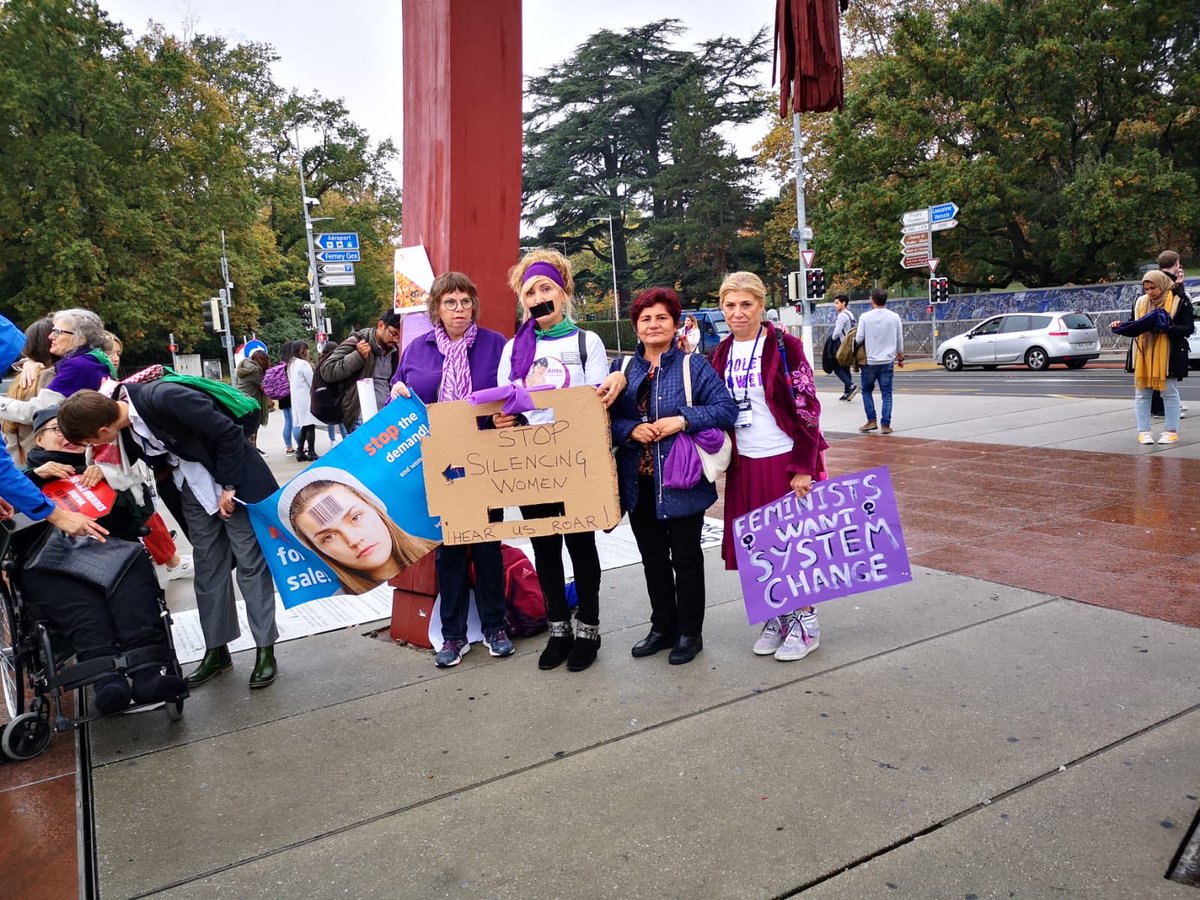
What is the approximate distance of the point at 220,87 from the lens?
47406 mm

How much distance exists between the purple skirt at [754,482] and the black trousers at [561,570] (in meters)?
0.67

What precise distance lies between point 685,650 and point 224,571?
2185 mm

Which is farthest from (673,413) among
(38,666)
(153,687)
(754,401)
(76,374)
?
(76,374)

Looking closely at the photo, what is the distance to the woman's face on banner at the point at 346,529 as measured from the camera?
409 centimetres

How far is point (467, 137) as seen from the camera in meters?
4.63

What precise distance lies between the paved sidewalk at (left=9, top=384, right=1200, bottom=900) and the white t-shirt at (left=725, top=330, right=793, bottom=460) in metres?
0.94

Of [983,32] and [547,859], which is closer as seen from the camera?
[547,859]

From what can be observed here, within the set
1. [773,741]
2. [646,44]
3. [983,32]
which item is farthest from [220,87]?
[773,741]

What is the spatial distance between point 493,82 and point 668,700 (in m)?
3.10

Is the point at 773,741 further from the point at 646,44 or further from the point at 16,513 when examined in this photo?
the point at 646,44

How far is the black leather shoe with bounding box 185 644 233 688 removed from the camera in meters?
4.35

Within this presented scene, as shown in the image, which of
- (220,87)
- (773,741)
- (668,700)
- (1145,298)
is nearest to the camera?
(773,741)

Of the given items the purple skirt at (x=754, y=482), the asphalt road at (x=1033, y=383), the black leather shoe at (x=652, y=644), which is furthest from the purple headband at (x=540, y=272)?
the asphalt road at (x=1033, y=383)

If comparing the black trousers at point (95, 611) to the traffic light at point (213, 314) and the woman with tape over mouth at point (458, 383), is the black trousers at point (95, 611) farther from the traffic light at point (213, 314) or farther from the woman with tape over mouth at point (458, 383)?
the traffic light at point (213, 314)
